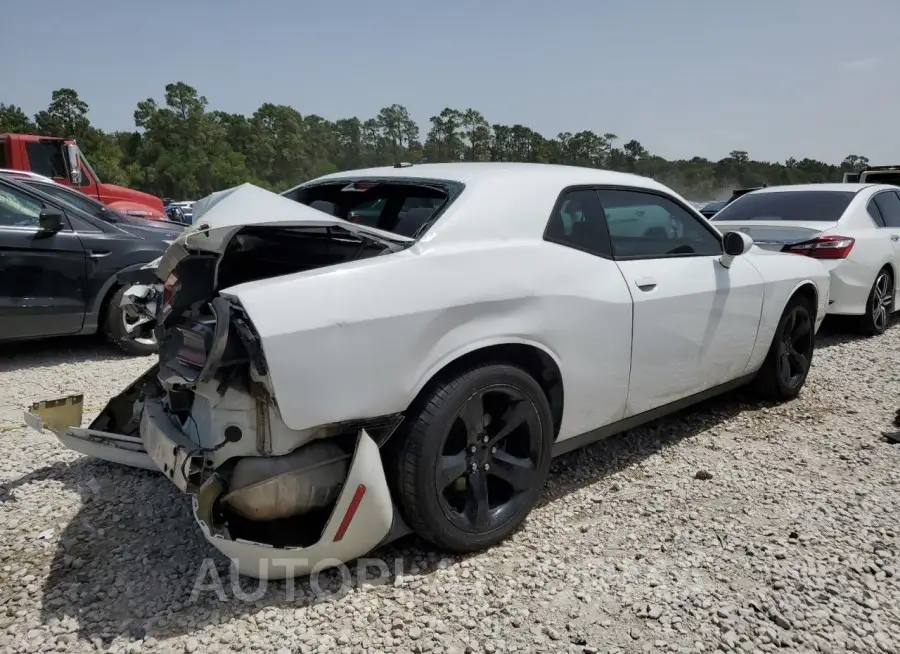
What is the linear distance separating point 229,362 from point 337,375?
36 cm

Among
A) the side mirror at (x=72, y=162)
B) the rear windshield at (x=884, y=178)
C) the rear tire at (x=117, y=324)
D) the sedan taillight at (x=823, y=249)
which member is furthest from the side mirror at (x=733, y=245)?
A: the rear windshield at (x=884, y=178)

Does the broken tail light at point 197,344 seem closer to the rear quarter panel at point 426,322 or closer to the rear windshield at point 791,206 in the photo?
the rear quarter panel at point 426,322

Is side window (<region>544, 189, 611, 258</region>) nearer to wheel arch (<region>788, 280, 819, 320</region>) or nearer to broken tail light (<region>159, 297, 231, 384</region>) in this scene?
broken tail light (<region>159, 297, 231, 384</region>)

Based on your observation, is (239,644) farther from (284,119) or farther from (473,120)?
(284,119)

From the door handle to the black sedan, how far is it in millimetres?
3952

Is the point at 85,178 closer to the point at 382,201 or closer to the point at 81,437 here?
the point at 81,437

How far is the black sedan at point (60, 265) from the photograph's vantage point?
519cm

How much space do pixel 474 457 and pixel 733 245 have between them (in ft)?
6.82

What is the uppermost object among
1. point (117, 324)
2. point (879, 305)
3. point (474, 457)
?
point (474, 457)

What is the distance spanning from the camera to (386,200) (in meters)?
3.12

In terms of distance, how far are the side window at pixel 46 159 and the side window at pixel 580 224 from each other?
1175 centimetres

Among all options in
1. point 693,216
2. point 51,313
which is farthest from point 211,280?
point 51,313

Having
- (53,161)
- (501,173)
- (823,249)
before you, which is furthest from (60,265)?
(53,161)

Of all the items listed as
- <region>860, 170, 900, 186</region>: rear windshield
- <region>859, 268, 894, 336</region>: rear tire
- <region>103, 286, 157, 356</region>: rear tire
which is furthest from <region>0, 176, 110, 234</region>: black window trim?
<region>860, 170, 900, 186</region>: rear windshield
